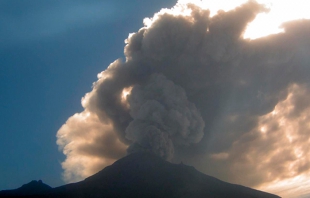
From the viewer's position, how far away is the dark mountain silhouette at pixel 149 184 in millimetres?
61406

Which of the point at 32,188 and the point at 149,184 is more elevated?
the point at 32,188

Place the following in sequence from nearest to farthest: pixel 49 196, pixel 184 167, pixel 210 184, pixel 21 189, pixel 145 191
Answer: pixel 49 196 → pixel 145 191 → pixel 210 184 → pixel 184 167 → pixel 21 189

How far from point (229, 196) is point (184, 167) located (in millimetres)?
14907

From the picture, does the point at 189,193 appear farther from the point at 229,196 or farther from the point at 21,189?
the point at 21,189

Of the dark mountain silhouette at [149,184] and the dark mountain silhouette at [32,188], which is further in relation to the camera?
the dark mountain silhouette at [32,188]

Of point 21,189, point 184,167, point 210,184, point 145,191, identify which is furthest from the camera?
point 21,189

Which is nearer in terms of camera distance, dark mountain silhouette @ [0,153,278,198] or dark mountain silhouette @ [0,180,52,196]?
dark mountain silhouette @ [0,153,278,198]

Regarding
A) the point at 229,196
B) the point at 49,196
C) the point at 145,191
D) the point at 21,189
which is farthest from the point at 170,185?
the point at 21,189

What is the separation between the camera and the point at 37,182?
312 feet

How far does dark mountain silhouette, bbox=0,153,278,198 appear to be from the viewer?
61.4 meters

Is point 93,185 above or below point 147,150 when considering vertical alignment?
below

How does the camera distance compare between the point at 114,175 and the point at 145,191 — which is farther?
the point at 114,175

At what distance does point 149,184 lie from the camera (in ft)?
219

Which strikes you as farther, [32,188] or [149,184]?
[32,188]
